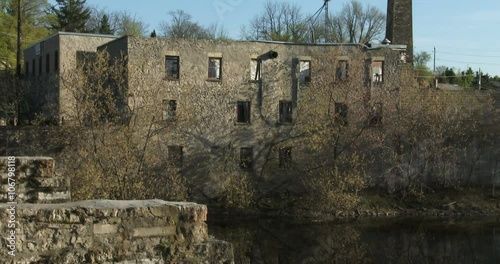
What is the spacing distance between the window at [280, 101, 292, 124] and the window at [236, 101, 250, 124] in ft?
7.02

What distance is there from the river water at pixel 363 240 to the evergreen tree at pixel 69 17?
31115 millimetres

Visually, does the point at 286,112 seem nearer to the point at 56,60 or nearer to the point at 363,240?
the point at 363,240

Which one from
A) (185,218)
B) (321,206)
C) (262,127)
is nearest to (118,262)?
(185,218)

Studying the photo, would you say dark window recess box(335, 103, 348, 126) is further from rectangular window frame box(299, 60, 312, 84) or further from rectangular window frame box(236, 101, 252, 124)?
rectangular window frame box(236, 101, 252, 124)

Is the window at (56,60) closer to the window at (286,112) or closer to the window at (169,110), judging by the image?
the window at (169,110)

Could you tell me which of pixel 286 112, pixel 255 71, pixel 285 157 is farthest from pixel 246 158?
pixel 255 71

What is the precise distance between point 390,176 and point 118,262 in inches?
1265

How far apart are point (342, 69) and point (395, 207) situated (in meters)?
8.75

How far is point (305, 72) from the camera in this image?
36312 mm

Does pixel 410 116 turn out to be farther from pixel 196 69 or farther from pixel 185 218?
pixel 185 218

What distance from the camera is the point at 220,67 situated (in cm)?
3462

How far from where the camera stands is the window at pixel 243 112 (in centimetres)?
3531

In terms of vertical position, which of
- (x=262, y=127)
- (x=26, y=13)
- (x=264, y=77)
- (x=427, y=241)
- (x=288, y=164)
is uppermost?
(x=26, y=13)

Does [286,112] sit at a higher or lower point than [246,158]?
higher
